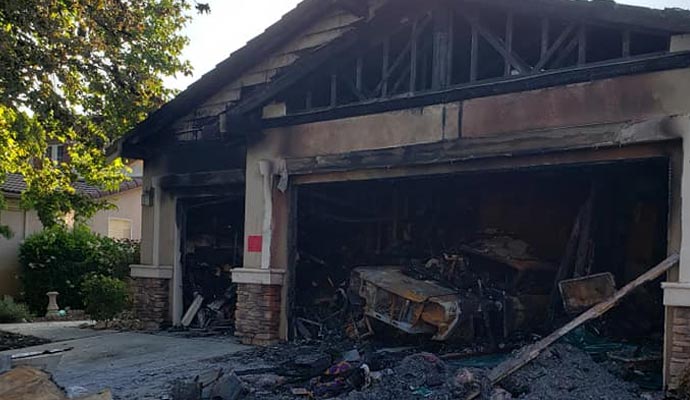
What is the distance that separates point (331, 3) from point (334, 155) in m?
3.05

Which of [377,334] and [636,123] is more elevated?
[636,123]

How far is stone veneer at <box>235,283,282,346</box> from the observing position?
33.3 feet

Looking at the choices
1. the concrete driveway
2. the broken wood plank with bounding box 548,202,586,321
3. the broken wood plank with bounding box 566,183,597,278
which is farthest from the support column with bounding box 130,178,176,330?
the broken wood plank with bounding box 566,183,597,278

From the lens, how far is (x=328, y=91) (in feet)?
33.9

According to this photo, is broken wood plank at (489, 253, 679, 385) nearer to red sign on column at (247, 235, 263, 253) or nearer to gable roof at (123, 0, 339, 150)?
red sign on column at (247, 235, 263, 253)

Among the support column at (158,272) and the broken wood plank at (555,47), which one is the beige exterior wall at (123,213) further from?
A: the broken wood plank at (555,47)

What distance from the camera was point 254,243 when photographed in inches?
414

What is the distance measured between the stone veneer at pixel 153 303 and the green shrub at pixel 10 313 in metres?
4.89

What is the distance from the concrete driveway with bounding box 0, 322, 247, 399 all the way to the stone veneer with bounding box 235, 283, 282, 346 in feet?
1.03

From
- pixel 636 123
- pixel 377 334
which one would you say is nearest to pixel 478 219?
pixel 377 334

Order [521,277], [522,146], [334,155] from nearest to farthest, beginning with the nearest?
[522,146]
[334,155]
[521,277]

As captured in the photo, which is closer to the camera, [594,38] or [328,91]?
[594,38]

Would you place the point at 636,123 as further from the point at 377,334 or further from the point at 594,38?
the point at 377,334

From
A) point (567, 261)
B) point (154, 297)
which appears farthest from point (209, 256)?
point (567, 261)
